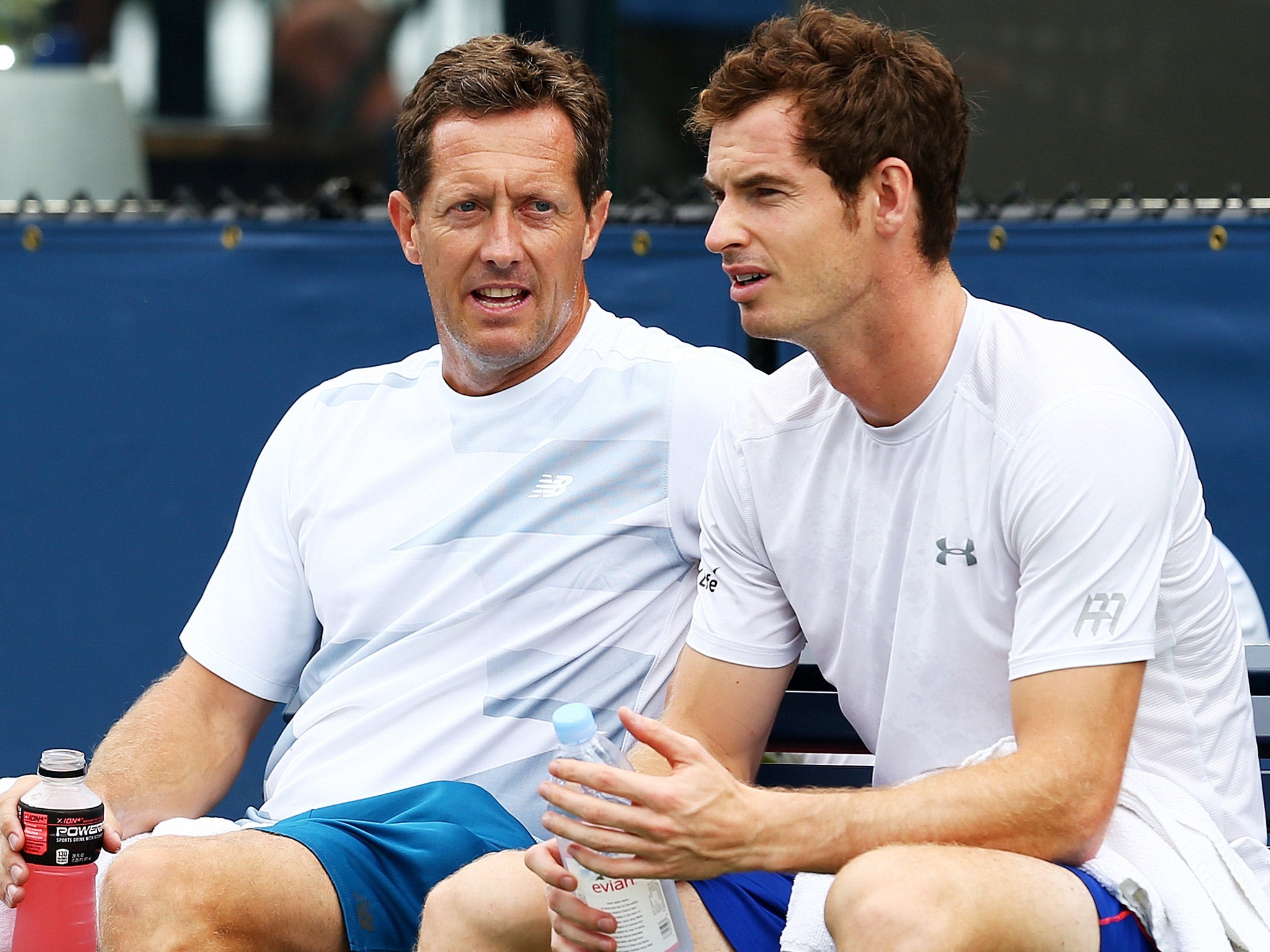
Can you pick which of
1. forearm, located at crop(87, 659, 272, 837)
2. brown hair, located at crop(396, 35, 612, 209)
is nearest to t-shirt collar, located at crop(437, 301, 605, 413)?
brown hair, located at crop(396, 35, 612, 209)

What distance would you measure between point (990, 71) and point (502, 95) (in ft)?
12.9

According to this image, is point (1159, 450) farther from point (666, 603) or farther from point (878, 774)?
point (666, 603)

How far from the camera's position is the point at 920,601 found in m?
2.25

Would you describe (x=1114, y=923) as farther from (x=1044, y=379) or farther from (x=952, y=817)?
(x=1044, y=379)

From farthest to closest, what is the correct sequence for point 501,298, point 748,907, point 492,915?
point 501,298 → point 748,907 → point 492,915

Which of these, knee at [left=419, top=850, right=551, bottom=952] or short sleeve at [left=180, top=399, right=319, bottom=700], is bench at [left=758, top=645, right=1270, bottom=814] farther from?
short sleeve at [left=180, top=399, right=319, bottom=700]

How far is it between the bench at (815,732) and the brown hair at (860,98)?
2.32ft

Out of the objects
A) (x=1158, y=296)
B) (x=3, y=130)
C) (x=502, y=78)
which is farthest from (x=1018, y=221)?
(x=3, y=130)

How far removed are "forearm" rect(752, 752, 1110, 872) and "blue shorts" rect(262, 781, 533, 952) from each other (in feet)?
1.92

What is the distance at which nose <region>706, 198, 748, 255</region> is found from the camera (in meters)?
2.32

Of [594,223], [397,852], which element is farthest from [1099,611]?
[594,223]

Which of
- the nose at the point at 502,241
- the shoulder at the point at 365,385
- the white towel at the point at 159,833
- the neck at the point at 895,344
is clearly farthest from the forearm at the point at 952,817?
the shoulder at the point at 365,385

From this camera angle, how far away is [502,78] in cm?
285

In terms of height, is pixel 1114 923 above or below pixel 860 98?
below
